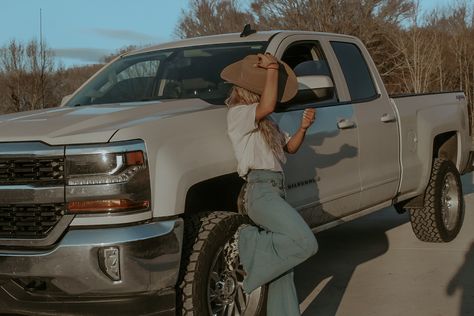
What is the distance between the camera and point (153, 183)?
3.54 m

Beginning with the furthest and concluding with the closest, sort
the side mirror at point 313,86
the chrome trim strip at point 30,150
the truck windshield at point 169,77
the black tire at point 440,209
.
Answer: the black tire at point 440,209
the truck windshield at point 169,77
the side mirror at point 313,86
the chrome trim strip at point 30,150

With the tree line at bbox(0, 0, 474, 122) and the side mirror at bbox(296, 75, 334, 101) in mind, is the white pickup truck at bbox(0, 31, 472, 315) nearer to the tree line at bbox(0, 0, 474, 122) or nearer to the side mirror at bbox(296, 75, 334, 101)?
the side mirror at bbox(296, 75, 334, 101)

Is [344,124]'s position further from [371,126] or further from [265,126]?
[265,126]

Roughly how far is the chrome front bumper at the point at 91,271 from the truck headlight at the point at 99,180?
0.13 metres

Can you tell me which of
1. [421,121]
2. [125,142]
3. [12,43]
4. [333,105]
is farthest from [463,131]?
[12,43]

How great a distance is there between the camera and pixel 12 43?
93.4 ft

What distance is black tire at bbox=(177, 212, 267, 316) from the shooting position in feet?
12.0

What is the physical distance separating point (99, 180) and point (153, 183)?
288 mm

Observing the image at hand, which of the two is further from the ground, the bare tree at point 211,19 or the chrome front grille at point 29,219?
the bare tree at point 211,19

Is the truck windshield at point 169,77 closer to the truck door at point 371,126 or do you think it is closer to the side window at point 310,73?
the side window at point 310,73

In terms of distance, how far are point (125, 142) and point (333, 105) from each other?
2.24 meters

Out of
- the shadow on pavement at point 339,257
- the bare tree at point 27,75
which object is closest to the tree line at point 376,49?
the bare tree at point 27,75

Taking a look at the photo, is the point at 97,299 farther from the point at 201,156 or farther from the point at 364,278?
the point at 364,278

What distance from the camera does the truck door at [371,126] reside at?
5.55 meters
